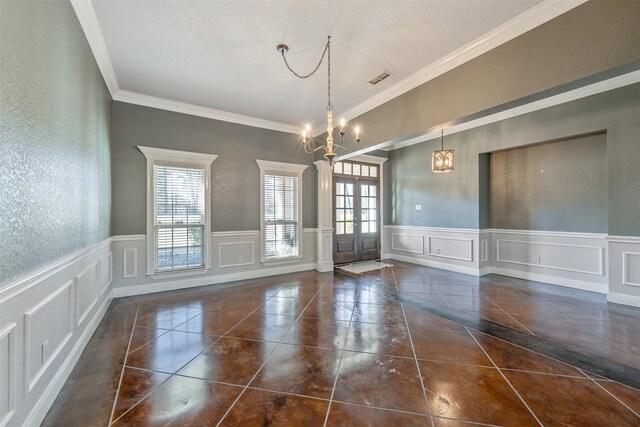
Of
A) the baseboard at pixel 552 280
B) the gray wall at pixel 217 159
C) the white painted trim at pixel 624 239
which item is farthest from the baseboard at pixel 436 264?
the gray wall at pixel 217 159

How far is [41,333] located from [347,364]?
2.13 m

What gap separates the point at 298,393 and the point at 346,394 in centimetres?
34

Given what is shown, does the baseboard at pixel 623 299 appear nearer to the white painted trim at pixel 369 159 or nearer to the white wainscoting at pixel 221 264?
the white wainscoting at pixel 221 264

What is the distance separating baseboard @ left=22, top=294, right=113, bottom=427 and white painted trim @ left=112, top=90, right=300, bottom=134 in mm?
3124

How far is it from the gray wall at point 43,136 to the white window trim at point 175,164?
1444 mm

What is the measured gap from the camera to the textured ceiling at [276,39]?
2365 millimetres

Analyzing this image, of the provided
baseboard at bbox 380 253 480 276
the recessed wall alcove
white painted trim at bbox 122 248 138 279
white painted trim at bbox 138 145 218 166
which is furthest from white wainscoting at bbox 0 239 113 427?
the recessed wall alcove

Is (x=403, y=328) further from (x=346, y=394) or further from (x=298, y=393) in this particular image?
(x=298, y=393)

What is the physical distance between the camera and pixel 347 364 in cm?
222

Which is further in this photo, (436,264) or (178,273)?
(436,264)

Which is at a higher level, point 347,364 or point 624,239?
point 624,239

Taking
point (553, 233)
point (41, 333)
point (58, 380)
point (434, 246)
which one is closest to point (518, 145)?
point (553, 233)

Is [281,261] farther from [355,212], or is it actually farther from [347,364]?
[347,364]

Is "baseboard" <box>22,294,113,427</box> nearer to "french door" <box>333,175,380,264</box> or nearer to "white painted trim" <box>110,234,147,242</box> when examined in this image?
"white painted trim" <box>110,234,147,242</box>
